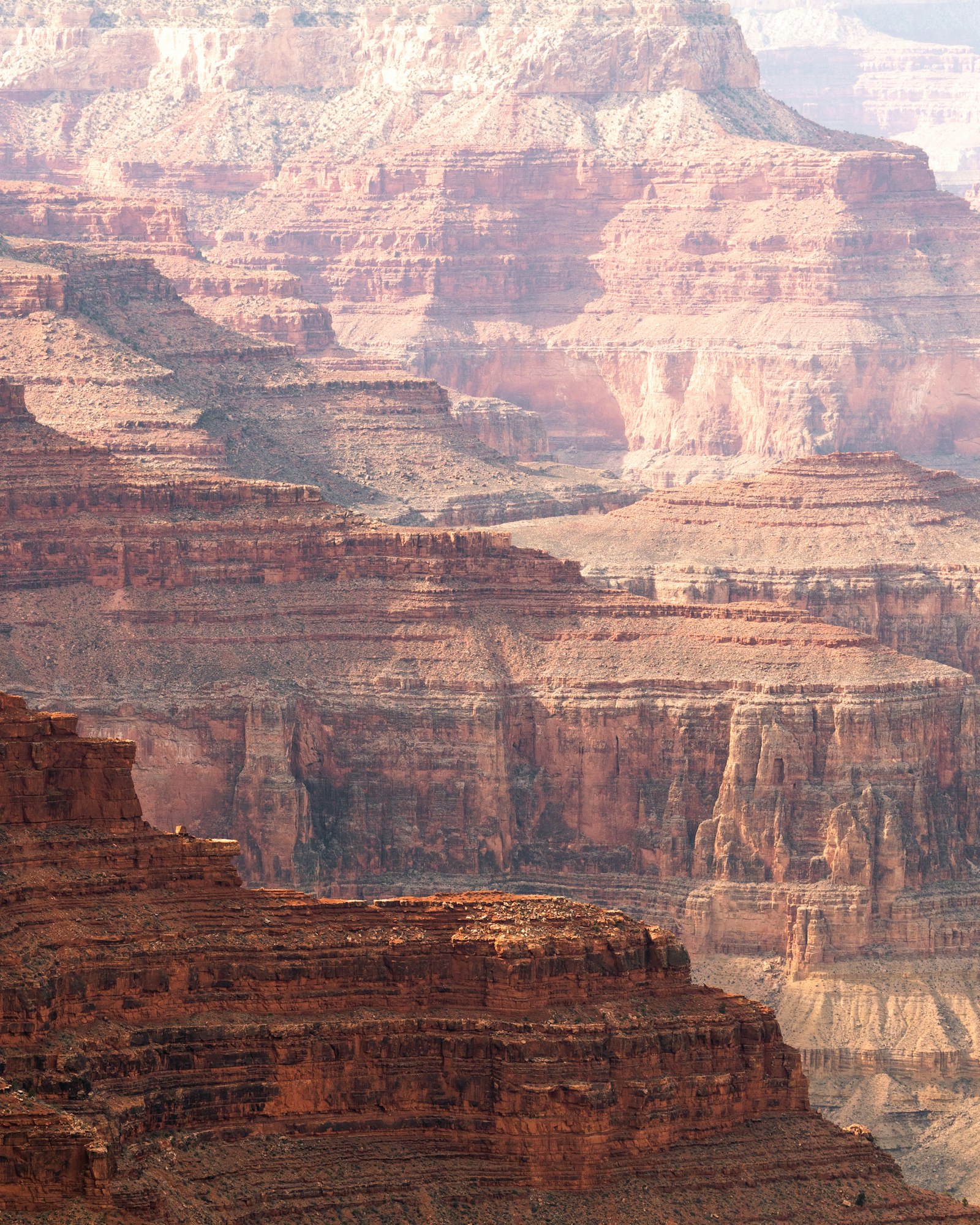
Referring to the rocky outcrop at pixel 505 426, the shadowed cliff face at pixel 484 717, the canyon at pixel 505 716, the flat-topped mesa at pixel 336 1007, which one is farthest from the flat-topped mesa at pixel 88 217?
the flat-topped mesa at pixel 336 1007

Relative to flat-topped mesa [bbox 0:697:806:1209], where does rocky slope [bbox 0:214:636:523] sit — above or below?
below

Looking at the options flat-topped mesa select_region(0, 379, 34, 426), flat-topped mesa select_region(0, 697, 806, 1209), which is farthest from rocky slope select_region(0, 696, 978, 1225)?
flat-topped mesa select_region(0, 379, 34, 426)

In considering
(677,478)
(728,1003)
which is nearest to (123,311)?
(677,478)

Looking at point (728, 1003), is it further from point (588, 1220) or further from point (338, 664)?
point (338, 664)

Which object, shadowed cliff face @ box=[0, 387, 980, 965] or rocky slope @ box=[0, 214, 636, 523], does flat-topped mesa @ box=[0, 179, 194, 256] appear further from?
shadowed cliff face @ box=[0, 387, 980, 965]

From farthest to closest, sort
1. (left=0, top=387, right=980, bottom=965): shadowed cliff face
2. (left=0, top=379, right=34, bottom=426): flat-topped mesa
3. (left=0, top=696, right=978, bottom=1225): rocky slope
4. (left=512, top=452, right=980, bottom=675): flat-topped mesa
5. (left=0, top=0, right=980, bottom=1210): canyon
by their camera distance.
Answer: (left=512, top=452, right=980, bottom=675): flat-topped mesa, (left=0, top=379, right=34, bottom=426): flat-topped mesa, (left=0, top=387, right=980, bottom=965): shadowed cliff face, (left=0, top=0, right=980, bottom=1210): canyon, (left=0, top=696, right=978, bottom=1225): rocky slope

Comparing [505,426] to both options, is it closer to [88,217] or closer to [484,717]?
[88,217]

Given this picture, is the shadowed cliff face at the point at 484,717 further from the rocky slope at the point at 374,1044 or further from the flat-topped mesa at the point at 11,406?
the rocky slope at the point at 374,1044
